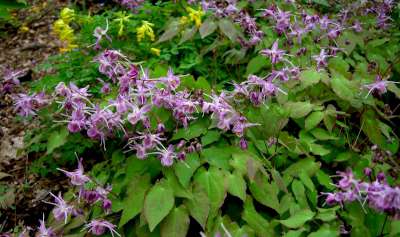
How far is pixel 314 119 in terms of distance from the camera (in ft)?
8.54

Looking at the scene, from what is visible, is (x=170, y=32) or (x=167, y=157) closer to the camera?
(x=167, y=157)

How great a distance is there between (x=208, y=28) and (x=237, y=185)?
4.44 feet

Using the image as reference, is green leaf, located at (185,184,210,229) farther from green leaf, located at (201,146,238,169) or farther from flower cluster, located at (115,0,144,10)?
flower cluster, located at (115,0,144,10)

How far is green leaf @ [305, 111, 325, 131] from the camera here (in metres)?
2.59

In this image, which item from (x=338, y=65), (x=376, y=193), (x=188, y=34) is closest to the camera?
(x=376, y=193)

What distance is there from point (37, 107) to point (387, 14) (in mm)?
2800

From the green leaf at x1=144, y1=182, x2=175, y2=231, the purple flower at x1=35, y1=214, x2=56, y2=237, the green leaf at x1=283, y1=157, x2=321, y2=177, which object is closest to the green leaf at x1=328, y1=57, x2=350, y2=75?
the green leaf at x1=283, y1=157, x2=321, y2=177

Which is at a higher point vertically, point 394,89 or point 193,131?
point 394,89

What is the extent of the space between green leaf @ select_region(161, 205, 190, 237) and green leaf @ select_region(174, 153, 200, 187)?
0.43 feet

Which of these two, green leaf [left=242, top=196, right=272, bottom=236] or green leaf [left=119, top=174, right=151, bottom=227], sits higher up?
green leaf [left=119, top=174, right=151, bottom=227]

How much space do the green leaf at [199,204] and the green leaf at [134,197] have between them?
0.68ft

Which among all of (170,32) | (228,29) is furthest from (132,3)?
(228,29)

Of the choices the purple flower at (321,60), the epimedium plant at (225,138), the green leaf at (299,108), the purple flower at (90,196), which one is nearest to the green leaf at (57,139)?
the epimedium plant at (225,138)

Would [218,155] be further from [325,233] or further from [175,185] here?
[325,233]
